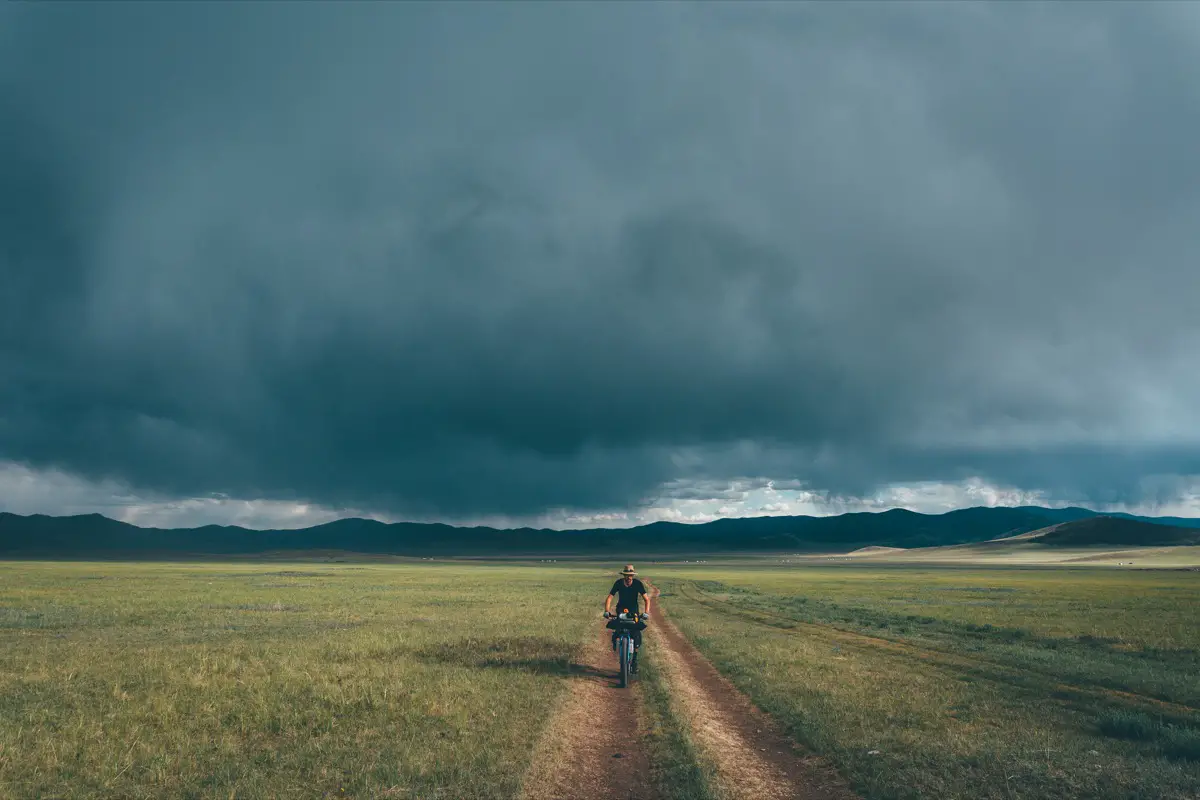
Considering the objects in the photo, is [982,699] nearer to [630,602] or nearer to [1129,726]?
[1129,726]

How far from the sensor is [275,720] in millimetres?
14906

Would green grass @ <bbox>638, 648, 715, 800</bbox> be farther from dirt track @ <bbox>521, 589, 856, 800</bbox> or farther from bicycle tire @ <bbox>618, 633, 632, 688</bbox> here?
bicycle tire @ <bbox>618, 633, 632, 688</bbox>

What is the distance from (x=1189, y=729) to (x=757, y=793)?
10.9 metres

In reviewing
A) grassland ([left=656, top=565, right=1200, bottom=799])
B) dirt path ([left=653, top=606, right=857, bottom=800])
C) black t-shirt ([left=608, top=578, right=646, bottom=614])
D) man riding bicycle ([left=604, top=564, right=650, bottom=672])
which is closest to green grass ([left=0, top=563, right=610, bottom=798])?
man riding bicycle ([left=604, top=564, right=650, bottom=672])

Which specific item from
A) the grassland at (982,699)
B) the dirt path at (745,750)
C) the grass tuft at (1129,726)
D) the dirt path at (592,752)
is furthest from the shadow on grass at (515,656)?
the grass tuft at (1129,726)

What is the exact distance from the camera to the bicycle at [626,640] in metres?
18.5

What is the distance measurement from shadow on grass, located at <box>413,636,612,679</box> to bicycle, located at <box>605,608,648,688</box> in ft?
4.34

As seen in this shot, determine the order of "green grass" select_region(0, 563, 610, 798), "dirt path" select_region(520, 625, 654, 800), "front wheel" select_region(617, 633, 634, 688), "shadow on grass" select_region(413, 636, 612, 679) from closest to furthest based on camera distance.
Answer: "dirt path" select_region(520, 625, 654, 800) < "green grass" select_region(0, 563, 610, 798) < "front wheel" select_region(617, 633, 634, 688) < "shadow on grass" select_region(413, 636, 612, 679)

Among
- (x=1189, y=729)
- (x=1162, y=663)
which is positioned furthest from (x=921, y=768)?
(x=1162, y=663)

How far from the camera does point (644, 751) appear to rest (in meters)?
12.5

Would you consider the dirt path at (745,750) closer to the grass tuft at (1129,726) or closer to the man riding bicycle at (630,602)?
the man riding bicycle at (630,602)

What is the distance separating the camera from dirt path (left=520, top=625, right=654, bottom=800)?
1048cm

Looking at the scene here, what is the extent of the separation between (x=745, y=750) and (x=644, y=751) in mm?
1821

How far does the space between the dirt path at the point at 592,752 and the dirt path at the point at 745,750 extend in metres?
1.20
